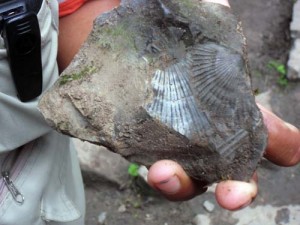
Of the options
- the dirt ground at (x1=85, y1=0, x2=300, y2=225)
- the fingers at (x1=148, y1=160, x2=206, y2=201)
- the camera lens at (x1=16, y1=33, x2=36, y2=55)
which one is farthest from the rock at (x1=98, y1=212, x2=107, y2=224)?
the camera lens at (x1=16, y1=33, x2=36, y2=55)

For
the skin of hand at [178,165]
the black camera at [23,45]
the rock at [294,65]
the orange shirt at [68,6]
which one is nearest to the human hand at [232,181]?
the skin of hand at [178,165]

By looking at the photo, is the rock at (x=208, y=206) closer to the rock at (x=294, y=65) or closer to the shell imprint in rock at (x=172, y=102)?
the rock at (x=294, y=65)

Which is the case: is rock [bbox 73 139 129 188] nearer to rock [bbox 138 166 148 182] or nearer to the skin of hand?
rock [bbox 138 166 148 182]

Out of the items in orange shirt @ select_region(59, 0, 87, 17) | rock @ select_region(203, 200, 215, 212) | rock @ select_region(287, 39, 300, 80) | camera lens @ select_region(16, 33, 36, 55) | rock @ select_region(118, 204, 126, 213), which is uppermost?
camera lens @ select_region(16, 33, 36, 55)

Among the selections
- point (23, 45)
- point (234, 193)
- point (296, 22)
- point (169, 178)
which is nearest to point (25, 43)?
point (23, 45)

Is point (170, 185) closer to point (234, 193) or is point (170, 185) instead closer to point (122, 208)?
→ point (234, 193)

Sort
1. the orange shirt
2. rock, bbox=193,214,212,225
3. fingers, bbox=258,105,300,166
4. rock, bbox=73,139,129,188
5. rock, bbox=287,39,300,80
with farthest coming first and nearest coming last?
rock, bbox=287,39,300,80 → rock, bbox=73,139,129,188 → rock, bbox=193,214,212,225 → the orange shirt → fingers, bbox=258,105,300,166
